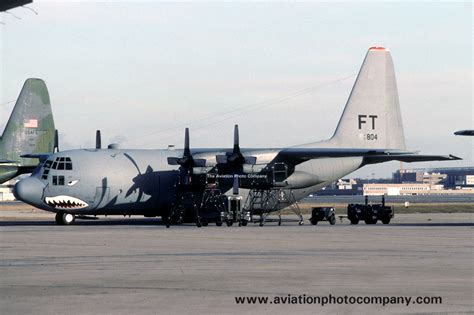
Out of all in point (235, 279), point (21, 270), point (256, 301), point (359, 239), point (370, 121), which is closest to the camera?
point (256, 301)

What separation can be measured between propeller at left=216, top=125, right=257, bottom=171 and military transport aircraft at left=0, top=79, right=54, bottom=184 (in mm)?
21742

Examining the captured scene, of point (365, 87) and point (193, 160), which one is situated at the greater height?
point (365, 87)

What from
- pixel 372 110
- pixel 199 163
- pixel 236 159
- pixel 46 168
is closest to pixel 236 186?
pixel 236 159

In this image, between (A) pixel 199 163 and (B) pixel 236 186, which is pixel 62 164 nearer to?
(A) pixel 199 163

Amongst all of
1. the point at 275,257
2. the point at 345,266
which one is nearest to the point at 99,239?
the point at 275,257

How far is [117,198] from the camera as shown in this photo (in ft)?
175

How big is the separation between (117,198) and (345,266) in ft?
103

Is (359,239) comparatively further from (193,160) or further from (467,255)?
(193,160)

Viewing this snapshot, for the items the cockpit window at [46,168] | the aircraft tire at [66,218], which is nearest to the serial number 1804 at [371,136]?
the aircraft tire at [66,218]

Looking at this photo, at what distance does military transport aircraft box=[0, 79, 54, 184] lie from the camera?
71.3 m

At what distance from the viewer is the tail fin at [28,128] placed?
7131 centimetres

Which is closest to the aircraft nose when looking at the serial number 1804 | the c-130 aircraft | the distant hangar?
the c-130 aircraft

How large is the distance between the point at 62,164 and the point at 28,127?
20.8m

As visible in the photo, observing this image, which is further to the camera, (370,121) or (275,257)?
(370,121)
